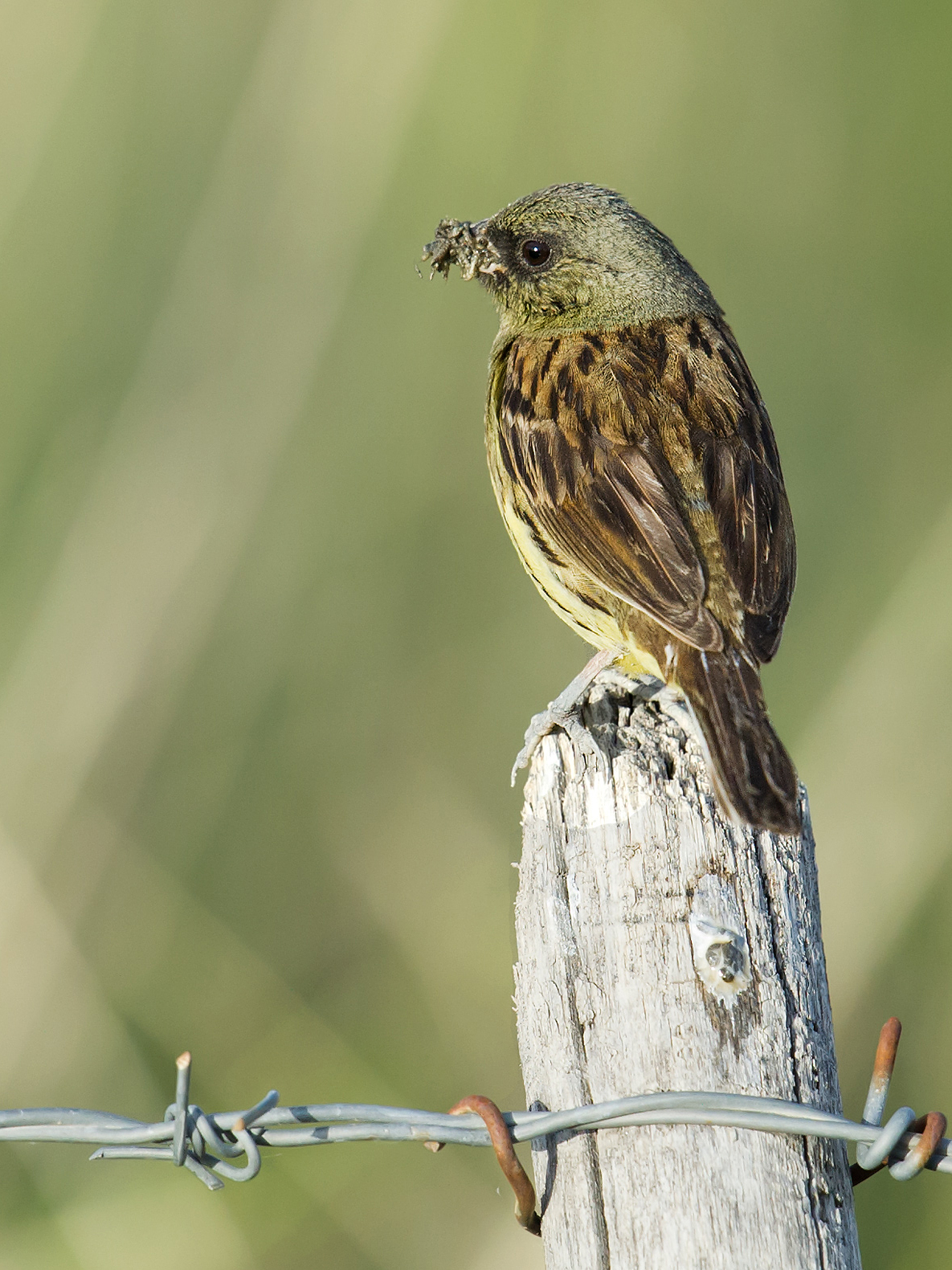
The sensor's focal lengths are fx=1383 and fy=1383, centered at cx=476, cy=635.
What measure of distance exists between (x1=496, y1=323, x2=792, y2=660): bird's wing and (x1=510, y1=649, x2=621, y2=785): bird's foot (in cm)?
22

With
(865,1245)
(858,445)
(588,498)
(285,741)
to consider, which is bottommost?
(865,1245)

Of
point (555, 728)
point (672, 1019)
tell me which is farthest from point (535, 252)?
point (672, 1019)

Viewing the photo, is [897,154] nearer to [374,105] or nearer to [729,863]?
[374,105]

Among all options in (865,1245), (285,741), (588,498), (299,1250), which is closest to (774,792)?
(588,498)

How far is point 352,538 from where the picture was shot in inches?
190

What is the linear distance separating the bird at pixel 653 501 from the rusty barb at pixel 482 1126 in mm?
580

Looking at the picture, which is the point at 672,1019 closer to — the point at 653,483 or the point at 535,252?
the point at 653,483

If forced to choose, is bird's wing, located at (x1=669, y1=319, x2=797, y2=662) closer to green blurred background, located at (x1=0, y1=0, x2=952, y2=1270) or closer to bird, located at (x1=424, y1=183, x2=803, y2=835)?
bird, located at (x1=424, y1=183, x2=803, y2=835)

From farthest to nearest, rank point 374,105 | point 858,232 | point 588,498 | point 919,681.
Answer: point 858,232 < point 374,105 < point 919,681 < point 588,498

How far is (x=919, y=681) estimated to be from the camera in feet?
13.9

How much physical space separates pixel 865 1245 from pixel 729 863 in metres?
2.32

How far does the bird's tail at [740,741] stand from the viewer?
2.04 metres

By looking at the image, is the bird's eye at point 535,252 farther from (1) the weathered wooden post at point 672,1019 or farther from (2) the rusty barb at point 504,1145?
(2) the rusty barb at point 504,1145

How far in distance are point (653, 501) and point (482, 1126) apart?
140cm
